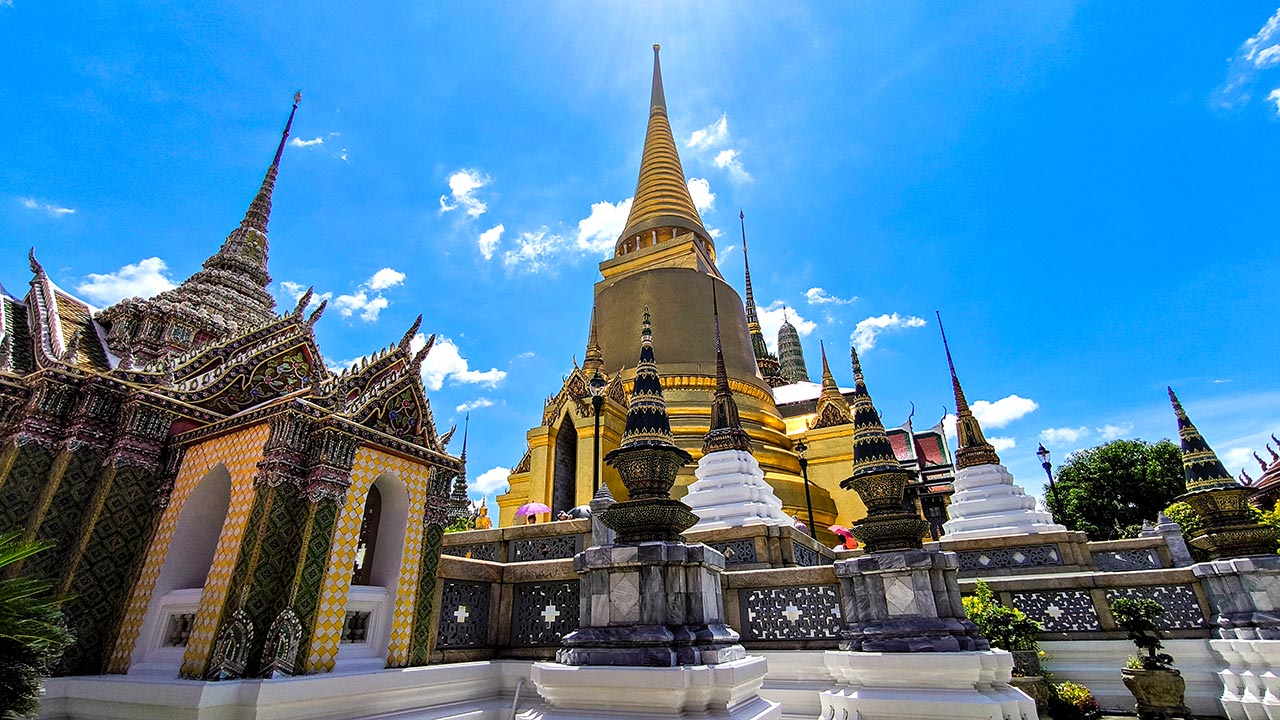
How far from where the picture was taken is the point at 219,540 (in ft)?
17.3

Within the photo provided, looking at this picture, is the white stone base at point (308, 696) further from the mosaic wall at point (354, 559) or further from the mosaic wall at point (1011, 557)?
the mosaic wall at point (1011, 557)

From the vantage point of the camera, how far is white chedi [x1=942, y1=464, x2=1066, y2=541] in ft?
36.7

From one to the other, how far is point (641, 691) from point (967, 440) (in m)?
11.6

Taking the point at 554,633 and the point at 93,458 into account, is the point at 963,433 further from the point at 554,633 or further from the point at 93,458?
the point at 93,458

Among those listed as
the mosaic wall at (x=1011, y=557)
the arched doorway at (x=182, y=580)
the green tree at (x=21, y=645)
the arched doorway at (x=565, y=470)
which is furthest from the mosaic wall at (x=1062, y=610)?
the arched doorway at (x=565, y=470)

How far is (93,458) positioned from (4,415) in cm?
89

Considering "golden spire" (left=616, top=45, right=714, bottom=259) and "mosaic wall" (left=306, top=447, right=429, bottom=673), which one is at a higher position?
"golden spire" (left=616, top=45, right=714, bottom=259)

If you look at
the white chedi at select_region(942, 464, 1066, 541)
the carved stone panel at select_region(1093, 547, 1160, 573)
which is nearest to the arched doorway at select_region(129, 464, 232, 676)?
the white chedi at select_region(942, 464, 1066, 541)

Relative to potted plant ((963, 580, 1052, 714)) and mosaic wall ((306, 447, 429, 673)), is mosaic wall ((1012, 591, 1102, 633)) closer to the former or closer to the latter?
potted plant ((963, 580, 1052, 714))

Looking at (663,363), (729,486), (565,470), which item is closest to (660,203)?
(663,363)

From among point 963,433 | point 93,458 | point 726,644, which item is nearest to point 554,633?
point 726,644

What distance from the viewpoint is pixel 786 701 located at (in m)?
5.89

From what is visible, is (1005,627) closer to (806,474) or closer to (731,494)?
(731,494)

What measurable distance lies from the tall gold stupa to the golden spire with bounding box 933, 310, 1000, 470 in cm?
481
